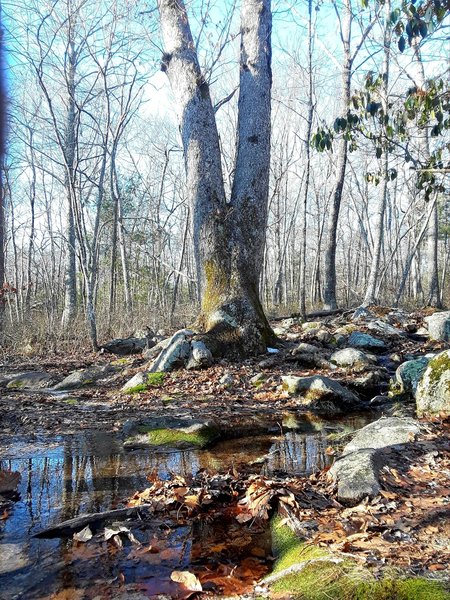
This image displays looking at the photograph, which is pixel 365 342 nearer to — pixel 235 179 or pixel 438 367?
pixel 438 367

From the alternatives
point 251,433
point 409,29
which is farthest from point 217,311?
point 409,29

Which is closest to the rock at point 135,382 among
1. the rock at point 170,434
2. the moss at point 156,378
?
the moss at point 156,378

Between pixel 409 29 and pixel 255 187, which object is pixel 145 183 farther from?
pixel 409 29

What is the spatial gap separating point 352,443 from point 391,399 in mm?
2557

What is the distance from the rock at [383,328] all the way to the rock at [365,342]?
0.65 m

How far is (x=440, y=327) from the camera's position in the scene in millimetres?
9305

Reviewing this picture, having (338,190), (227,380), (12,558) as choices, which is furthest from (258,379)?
(338,190)

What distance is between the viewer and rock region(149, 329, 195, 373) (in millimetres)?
7988

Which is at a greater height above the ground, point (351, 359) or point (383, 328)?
point (383, 328)

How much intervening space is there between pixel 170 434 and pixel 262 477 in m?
1.79

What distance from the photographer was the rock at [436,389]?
5.17m

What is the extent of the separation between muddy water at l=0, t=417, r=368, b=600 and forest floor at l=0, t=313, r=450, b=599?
0.07m

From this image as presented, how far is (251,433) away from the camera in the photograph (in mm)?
5469

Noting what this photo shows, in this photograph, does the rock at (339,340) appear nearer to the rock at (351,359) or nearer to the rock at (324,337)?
the rock at (324,337)
